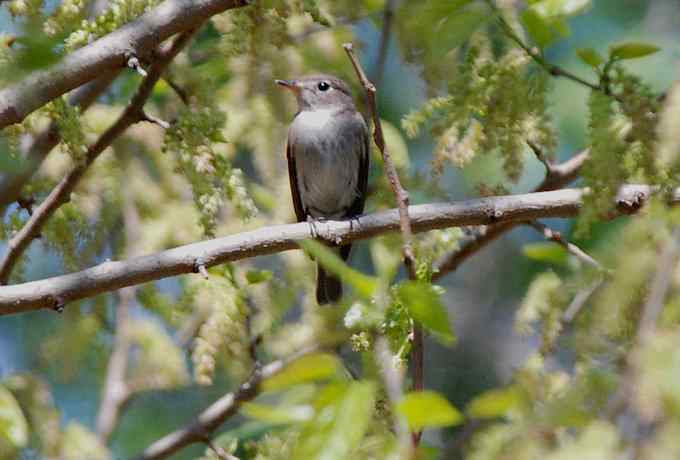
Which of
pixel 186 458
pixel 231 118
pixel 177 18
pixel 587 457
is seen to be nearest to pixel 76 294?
pixel 177 18

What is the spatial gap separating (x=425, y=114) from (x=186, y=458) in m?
3.73

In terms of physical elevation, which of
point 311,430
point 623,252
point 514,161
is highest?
point 623,252

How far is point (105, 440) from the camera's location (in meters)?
4.69

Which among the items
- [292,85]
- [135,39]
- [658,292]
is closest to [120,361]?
[292,85]

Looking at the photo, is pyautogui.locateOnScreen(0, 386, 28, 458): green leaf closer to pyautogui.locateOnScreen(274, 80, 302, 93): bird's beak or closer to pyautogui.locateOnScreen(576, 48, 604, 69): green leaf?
pyautogui.locateOnScreen(576, 48, 604, 69): green leaf

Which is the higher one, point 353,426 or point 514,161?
point 353,426

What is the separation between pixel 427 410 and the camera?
136 centimetres

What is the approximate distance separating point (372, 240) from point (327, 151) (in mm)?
2643

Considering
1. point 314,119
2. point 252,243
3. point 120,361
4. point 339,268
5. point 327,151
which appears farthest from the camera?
point 314,119

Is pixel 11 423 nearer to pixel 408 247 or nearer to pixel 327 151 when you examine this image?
pixel 408 247

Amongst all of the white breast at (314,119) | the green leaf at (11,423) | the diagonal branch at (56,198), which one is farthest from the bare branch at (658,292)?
the white breast at (314,119)

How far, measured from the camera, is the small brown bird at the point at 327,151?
6395 mm

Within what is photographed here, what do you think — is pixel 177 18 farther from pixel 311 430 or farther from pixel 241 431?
pixel 311 430

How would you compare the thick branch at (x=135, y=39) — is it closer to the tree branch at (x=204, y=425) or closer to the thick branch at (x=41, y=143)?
the thick branch at (x=41, y=143)
